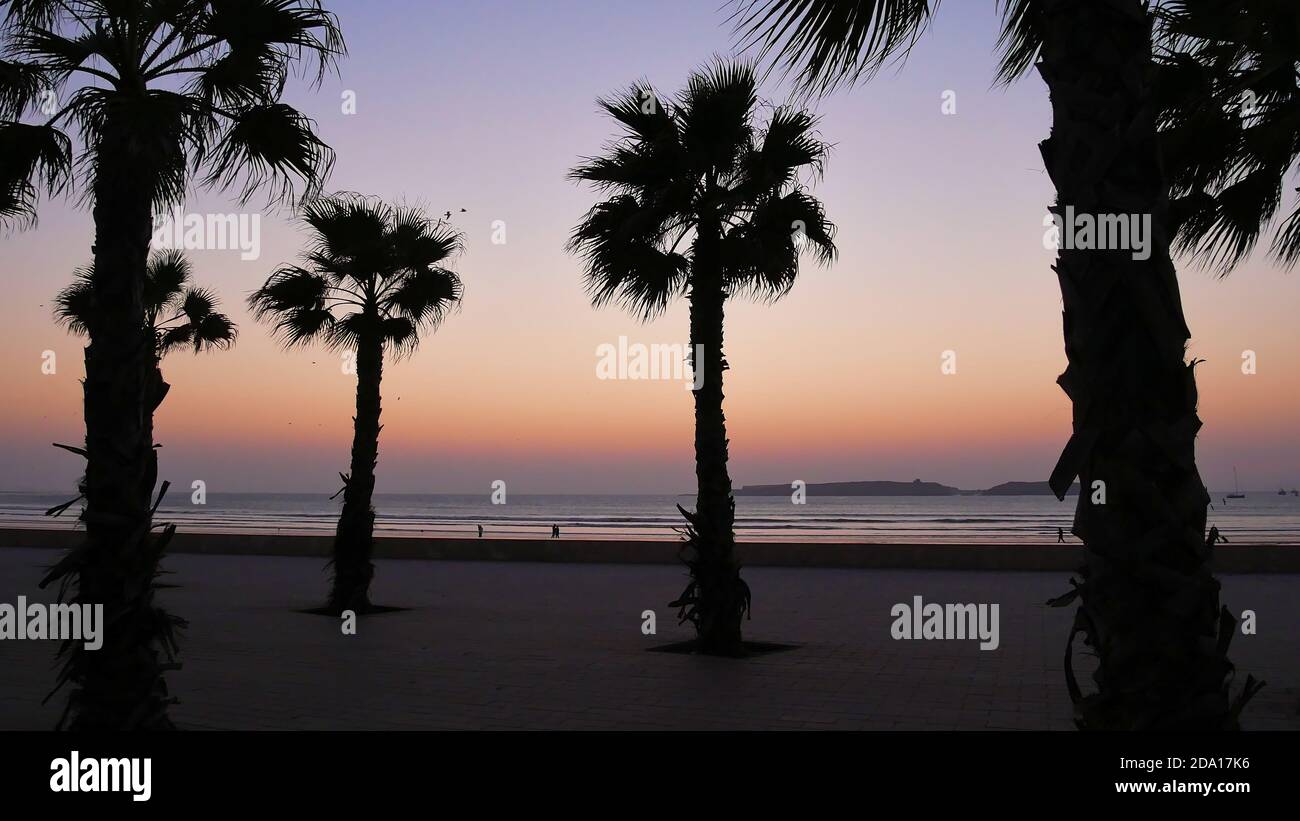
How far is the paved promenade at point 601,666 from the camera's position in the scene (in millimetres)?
7566

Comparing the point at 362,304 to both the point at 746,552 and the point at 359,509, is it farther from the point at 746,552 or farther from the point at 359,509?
the point at 746,552

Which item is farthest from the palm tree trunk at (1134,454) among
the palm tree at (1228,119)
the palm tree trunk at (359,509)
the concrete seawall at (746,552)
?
the concrete seawall at (746,552)

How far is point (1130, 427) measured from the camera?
293cm

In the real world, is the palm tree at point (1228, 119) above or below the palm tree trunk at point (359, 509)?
above

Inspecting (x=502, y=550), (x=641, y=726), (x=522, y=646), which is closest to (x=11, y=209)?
(x=641, y=726)

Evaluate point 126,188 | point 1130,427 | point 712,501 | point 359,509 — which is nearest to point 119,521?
point 126,188

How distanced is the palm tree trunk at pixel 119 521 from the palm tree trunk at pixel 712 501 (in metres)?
6.08

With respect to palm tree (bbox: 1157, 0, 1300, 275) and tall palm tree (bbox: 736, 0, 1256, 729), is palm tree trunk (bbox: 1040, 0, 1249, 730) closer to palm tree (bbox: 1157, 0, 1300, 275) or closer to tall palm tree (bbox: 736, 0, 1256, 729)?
tall palm tree (bbox: 736, 0, 1256, 729)

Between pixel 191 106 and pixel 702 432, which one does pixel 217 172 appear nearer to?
pixel 191 106

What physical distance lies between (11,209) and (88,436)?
2214 mm

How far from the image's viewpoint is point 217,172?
287 inches

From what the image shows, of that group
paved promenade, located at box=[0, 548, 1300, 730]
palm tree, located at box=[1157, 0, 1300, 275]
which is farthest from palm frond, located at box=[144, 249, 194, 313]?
palm tree, located at box=[1157, 0, 1300, 275]

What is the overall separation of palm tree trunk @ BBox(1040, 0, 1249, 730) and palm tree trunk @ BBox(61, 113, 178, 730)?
503 centimetres

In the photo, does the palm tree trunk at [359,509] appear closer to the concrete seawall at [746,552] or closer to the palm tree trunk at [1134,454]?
the concrete seawall at [746,552]
